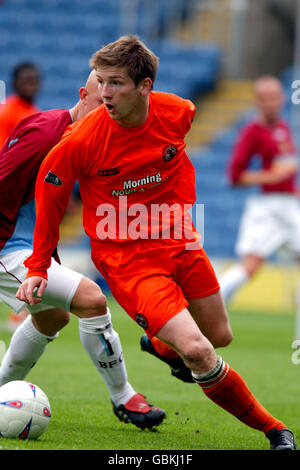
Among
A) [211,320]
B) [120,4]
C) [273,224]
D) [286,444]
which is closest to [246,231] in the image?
[273,224]

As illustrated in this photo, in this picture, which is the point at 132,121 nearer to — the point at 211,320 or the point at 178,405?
the point at 211,320

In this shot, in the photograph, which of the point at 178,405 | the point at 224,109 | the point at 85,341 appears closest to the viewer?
the point at 85,341

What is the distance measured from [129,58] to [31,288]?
1169mm

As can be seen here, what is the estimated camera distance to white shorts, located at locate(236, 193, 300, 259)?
8.84 metres

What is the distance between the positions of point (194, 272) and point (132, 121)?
85 centimetres

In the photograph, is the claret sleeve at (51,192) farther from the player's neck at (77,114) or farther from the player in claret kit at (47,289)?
the player's neck at (77,114)

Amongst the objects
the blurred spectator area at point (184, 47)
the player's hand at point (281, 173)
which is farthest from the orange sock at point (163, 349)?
the blurred spectator area at point (184, 47)

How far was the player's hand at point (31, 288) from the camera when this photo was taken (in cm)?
401

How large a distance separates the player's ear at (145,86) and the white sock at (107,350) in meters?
1.20

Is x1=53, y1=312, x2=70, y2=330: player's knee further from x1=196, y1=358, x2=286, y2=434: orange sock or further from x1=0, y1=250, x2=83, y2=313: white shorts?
x1=196, y1=358, x2=286, y2=434: orange sock

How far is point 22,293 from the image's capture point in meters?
4.04

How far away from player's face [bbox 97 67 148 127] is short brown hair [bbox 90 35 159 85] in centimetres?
3

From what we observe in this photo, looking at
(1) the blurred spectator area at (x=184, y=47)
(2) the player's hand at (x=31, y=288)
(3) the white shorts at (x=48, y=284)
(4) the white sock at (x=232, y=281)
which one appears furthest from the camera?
(1) the blurred spectator area at (x=184, y=47)

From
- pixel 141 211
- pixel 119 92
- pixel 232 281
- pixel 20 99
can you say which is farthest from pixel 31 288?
pixel 20 99
